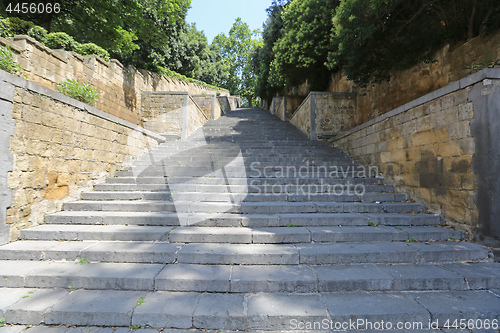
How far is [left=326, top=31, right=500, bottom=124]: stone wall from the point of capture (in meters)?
4.51

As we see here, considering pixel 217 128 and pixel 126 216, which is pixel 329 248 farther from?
pixel 217 128

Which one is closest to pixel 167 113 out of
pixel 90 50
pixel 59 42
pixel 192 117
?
pixel 192 117

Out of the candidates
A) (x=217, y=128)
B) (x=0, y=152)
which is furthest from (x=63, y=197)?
(x=217, y=128)

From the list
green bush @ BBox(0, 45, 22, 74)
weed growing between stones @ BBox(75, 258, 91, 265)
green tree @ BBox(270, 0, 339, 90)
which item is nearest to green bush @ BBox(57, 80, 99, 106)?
green bush @ BBox(0, 45, 22, 74)

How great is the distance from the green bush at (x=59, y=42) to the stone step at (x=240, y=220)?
5.08 meters

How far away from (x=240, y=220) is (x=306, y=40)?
880 centimetres

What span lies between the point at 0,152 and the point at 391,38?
896 centimetres

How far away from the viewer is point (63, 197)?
156 inches

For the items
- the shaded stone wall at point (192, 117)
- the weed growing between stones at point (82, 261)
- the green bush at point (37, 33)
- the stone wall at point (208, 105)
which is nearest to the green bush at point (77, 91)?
the green bush at point (37, 33)

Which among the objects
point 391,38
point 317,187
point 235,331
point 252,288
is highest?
point 391,38

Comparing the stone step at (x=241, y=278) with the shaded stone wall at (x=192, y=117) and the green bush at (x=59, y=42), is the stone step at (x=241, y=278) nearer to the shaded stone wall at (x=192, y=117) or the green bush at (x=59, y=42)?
the green bush at (x=59, y=42)

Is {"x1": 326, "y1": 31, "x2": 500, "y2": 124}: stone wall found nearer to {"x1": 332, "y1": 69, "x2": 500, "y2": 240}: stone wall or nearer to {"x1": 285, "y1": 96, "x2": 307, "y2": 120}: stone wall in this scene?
{"x1": 332, "y1": 69, "x2": 500, "y2": 240}: stone wall

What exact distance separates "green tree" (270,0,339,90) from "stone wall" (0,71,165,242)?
322 inches

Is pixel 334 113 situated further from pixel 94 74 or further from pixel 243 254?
pixel 94 74
